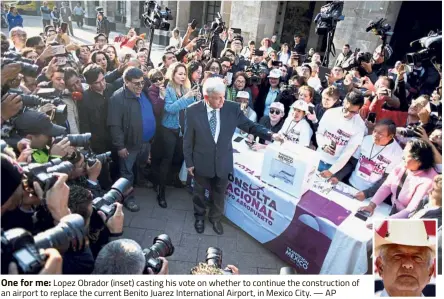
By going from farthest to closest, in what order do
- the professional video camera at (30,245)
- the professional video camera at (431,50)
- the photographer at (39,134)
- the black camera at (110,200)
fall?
the professional video camera at (431,50)
the photographer at (39,134)
the black camera at (110,200)
the professional video camera at (30,245)

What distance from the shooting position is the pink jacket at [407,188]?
7.66 ft

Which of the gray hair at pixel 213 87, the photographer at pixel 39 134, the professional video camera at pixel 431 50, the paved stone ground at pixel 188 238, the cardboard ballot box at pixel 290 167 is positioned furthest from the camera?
the professional video camera at pixel 431 50

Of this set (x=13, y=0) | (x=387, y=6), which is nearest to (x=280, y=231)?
(x=387, y=6)

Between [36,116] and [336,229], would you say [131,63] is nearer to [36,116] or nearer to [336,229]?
[36,116]

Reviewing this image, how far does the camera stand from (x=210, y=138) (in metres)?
3.03

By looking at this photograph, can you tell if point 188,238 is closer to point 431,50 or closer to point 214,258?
point 214,258

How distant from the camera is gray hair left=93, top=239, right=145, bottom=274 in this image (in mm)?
1538

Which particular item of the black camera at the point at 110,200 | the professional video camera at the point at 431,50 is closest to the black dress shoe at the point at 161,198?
the black camera at the point at 110,200

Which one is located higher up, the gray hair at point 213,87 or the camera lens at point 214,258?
Result: the gray hair at point 213,87

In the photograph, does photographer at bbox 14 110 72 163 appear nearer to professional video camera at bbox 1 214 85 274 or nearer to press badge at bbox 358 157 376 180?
professional video camera at bbox 1 214 85 274

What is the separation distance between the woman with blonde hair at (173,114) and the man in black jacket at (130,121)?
0.58 ft

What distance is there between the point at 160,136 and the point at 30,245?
250 centimetres

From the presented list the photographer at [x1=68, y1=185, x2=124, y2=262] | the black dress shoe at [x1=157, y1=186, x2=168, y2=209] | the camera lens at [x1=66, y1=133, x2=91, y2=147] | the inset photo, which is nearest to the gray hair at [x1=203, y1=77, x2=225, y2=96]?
the camera lens at [x1=66, y1=133, x2=91, y2=147]

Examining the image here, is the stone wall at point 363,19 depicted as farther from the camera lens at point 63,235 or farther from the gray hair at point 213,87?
the camera lens at point 63,235
